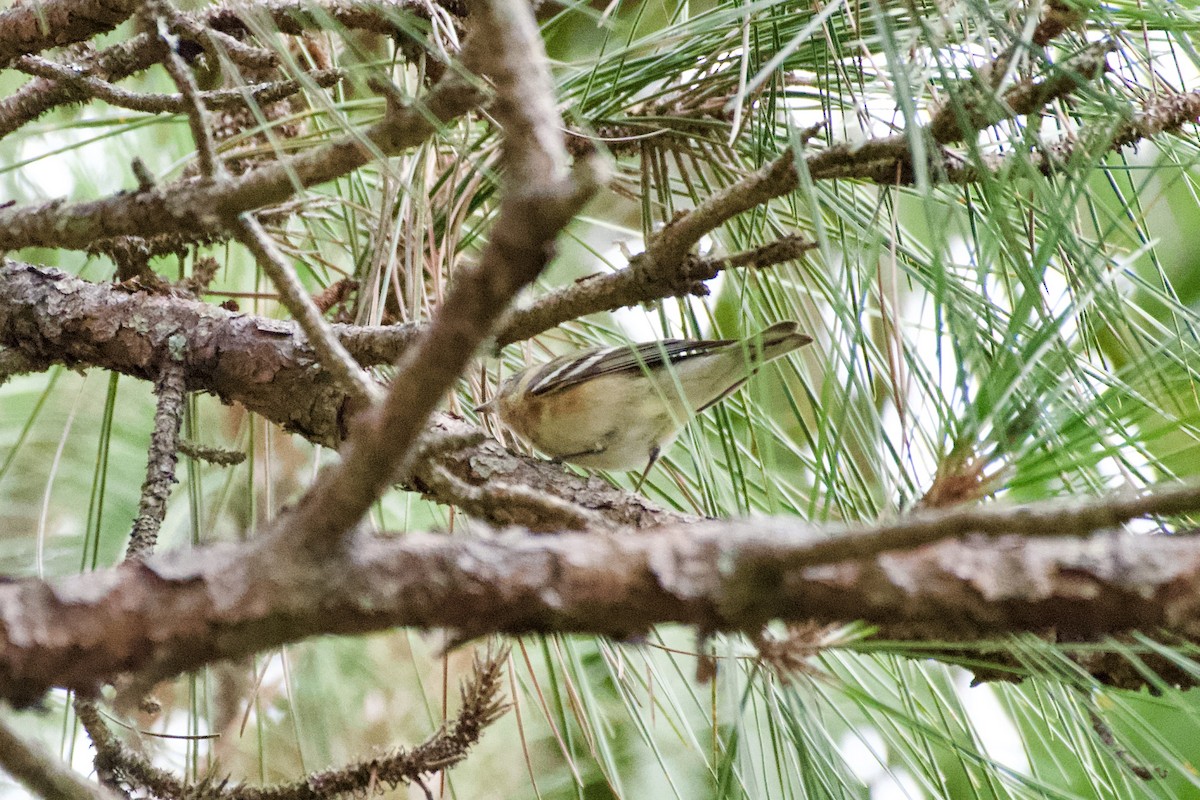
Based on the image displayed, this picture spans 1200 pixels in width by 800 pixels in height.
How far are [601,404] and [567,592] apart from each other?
197 centimetres

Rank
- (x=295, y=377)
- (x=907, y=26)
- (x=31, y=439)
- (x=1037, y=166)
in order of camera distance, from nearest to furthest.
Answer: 1. (x=1037, y=166)
2. (x=907, y=26)
3. (x=295, y=377)
4. (x=31, y=439)

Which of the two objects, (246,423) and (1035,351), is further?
(246,423)

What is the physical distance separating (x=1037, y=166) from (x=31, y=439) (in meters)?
2.48

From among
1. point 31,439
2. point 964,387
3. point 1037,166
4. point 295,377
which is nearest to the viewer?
point 964,387

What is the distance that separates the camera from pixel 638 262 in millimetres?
1443

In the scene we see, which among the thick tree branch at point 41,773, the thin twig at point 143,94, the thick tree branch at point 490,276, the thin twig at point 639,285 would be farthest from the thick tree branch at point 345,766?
the thin twig at point 143,94

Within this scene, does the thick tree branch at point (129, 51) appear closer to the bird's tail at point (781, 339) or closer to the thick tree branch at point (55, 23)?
the thick tree branch at point (55, 23)

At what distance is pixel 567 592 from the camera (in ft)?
2.46

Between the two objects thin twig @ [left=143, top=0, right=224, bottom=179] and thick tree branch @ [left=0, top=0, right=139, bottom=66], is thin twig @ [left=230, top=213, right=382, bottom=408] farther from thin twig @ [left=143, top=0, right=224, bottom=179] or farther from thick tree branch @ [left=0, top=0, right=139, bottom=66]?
thick tree branch @ [left=0, top=0, right=139, bottom=66]

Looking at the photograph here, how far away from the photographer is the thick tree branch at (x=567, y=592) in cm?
73

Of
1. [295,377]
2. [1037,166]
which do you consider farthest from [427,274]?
[1037,166]

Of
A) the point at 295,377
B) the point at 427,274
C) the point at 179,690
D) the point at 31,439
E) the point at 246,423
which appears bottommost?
the point at 179,690

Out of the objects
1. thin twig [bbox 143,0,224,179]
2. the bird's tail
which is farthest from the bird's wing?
thin twig [bbox 143,0,224,179]

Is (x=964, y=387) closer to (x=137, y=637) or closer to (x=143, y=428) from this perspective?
(x=137, y=637)
